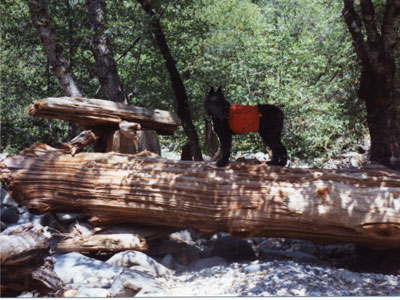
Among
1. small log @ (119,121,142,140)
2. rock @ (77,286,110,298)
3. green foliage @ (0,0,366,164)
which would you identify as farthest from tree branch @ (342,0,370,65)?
rock @ (77,286,110,298)

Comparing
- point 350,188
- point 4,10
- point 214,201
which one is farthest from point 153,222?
point 4,10

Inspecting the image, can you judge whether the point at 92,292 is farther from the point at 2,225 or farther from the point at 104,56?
the point at 104,56

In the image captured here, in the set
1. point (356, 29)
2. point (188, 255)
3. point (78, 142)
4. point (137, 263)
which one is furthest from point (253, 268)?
point (356, 29)

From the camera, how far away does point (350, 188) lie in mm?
4488

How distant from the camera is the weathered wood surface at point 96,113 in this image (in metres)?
5.51

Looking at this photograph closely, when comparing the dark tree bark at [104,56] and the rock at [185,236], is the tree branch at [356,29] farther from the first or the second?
the dark tree bark at [104,56]

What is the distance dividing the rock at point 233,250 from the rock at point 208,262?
131mm

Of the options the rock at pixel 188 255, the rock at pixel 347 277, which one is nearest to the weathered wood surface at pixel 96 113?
the rock at pixel 188 255

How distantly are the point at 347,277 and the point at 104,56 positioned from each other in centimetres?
547

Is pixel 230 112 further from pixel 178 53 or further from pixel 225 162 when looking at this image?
pixel 178 53

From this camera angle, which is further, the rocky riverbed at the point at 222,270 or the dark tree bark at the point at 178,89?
the dark tree bark at the point at 178,89

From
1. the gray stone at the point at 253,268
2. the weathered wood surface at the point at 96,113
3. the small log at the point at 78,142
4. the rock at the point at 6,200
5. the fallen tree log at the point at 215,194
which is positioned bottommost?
the gray stone at the point at 253,268

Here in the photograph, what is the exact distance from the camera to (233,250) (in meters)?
5.34

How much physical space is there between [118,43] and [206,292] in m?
6.55
